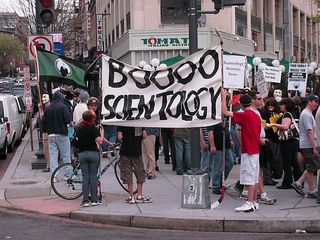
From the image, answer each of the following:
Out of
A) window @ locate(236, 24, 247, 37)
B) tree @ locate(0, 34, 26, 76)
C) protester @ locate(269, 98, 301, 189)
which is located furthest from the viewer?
tree @ locate(0, 34, 26, 76)

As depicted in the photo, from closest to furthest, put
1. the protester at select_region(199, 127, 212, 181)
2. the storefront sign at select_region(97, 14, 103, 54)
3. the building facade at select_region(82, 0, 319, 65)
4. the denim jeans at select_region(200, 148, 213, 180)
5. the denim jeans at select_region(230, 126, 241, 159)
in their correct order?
the protester at select_region(199, 127, 212, 181) → the denim jeans at select_region(200, 148, 213, 180) → the denim jeans at select_region(230, 126, 241, 159) → the building facade at select_region(82, 0, 319, 65) → the storefront sign at select_region(97, 14, 103, 54)

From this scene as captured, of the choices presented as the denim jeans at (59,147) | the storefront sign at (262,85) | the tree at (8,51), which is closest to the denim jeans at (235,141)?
the storefront sign at (262,85)

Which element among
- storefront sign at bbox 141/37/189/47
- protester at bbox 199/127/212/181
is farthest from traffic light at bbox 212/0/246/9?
storefront sign at bbox 141/37/189/47

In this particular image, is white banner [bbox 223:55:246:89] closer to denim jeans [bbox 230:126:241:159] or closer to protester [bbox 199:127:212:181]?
protester [bbox 199:127:212:181]

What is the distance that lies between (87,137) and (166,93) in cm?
155

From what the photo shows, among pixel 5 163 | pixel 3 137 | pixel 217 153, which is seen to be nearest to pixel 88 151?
pixel 217 153

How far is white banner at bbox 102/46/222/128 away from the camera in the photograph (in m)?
9.40

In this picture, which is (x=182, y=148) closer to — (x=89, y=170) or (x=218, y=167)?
(x=218, y=167)

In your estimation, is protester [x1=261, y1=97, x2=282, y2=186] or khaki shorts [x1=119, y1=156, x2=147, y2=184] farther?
protester [x1=261, y1=97, x2=282, y2=186]

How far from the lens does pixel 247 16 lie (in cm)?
3431

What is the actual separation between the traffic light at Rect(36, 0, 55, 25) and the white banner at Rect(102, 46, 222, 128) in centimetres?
470

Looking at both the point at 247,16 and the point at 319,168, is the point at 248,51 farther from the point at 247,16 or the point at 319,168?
the point at 319,168

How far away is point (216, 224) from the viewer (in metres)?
8.62

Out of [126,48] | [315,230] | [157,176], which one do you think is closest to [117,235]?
[315,230]
